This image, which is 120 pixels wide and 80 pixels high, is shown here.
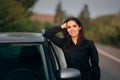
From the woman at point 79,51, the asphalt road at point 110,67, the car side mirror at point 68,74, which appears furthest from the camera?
the asphalt road at point 110,67

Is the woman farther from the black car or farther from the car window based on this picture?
the car window

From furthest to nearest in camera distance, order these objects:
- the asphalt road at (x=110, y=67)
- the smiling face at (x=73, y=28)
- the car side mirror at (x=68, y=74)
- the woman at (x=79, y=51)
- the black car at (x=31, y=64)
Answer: the asphalt road at (x=110, y=67) < the smiling face at (x=73, y=28) < the woman at (x=79, y=51) < the black car at (x=31, y=64) < the car side mirror at (x=68, y=74)

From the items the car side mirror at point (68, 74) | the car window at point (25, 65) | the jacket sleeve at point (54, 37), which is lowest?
the car side mirror at point (68, 74)

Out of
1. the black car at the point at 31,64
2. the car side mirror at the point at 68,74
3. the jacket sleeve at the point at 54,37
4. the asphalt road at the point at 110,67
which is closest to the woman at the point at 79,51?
the jacket sleeve at the point at 54,37

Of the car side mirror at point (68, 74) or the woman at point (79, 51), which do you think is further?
the woman at point (79, 51)

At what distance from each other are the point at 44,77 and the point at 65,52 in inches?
39.1

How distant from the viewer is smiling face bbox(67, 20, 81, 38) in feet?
22.8

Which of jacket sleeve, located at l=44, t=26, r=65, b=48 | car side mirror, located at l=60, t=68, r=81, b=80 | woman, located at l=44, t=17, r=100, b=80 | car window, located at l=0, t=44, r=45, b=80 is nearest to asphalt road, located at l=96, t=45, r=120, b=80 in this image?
jacket sleeve, located at l=44, t=26, r=65, b=48

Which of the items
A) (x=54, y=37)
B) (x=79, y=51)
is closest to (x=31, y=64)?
(x=79, y=51)

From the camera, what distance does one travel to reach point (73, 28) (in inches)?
274

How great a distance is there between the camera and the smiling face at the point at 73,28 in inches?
274

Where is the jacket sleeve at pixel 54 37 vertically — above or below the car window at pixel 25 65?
above

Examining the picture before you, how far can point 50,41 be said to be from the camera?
710 cm

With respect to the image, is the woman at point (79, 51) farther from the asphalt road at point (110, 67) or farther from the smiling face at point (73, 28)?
the asphalt road at point (110, 67)
